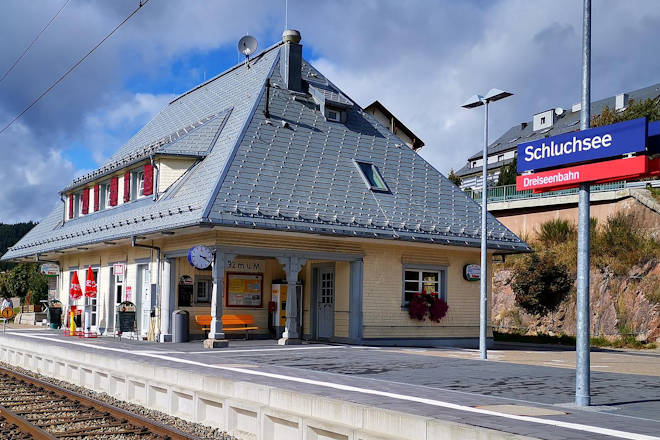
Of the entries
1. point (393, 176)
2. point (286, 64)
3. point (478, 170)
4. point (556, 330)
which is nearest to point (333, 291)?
point (393, 176)

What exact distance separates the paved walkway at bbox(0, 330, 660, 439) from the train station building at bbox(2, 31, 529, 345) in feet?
7.84

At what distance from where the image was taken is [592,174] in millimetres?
10367

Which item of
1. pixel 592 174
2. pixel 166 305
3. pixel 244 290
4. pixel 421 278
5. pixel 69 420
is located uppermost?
pixel 592 174

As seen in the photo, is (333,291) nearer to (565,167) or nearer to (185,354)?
(185,354)

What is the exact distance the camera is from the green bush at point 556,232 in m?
36.2

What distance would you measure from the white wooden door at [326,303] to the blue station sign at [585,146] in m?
13.2

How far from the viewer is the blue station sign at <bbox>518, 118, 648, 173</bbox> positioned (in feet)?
32.3

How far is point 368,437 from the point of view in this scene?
8234 mm

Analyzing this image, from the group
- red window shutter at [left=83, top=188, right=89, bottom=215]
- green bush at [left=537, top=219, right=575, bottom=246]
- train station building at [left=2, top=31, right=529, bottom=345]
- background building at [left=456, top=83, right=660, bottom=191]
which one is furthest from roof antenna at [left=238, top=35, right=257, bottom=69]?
background building at [left=456, top=83, right=660, bottom=191]

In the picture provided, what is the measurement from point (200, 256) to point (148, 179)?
6068 mm

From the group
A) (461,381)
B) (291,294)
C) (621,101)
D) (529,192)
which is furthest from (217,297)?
(621,101)

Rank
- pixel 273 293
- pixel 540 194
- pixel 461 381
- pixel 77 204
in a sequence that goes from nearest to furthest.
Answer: pixel 461 381 < pixel 273 293 < pixel 77 204 < pixel 540 194

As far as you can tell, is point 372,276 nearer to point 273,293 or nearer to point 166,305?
point 273,293

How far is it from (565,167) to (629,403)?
3.55m
